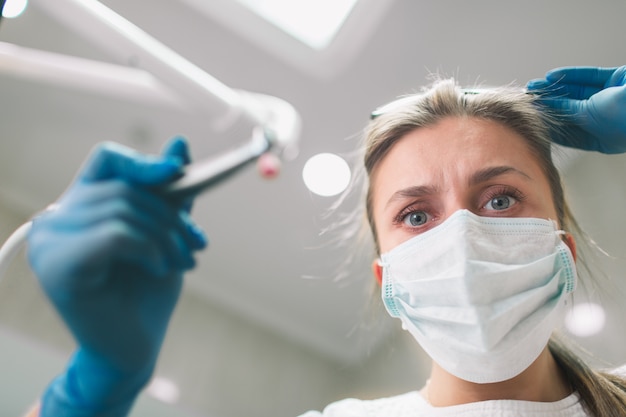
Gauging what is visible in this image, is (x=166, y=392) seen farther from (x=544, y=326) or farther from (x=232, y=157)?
(x=232, y=157)

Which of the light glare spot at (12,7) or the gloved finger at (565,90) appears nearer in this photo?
the light glare spot at (12,7)

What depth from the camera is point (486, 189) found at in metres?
0.72

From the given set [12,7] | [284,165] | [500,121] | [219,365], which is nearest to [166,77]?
[12,7]

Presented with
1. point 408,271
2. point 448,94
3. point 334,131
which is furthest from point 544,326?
point 334,131

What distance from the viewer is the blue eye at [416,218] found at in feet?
2.50

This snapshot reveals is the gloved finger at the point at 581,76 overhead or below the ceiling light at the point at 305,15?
overhead

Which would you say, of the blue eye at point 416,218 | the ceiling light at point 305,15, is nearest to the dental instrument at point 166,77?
the blue eye at point 416,218

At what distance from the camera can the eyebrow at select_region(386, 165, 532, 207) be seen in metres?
0.72

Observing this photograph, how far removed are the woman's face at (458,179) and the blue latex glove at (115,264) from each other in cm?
42

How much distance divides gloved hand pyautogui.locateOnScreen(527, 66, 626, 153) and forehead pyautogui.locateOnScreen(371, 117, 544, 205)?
5.4 inches

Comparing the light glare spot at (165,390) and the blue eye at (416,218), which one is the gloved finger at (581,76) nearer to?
the blue eye at (416,218)

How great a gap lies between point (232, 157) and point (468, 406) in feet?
1.71

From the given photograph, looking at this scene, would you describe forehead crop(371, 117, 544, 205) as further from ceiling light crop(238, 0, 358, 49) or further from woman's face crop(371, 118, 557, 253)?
ceiling light crop(238, 0, 358, 49)

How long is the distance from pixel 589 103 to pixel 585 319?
673mm
